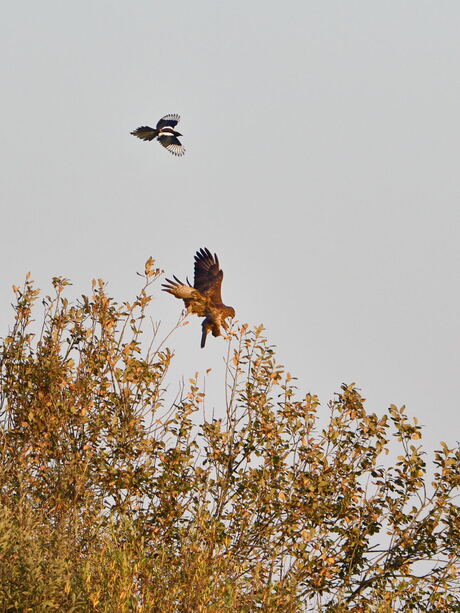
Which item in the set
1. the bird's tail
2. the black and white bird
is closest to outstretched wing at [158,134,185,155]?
the black and white bird

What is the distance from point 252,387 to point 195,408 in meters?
1.18

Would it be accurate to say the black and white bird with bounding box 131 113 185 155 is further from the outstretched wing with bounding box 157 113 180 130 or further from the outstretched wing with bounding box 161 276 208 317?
the outstretched wing with bounding box 161 276 208 317

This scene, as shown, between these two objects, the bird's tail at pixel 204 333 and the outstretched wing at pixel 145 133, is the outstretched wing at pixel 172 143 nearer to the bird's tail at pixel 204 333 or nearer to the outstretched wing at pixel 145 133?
the outstretched wing at pixel 145 133

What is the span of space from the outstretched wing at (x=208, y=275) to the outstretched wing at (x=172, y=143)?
19.2ft

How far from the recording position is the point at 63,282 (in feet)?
72.4

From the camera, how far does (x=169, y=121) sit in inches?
1169

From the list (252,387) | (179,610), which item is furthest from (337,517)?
(179,610)

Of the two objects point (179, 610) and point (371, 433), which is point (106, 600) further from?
point (371, 433)

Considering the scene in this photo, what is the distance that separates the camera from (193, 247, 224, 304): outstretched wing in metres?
23.1

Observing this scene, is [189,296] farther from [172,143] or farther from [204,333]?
[172,143]

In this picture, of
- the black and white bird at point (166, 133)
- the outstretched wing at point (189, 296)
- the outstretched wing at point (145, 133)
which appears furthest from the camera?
the black and white bird at point (166, 133)

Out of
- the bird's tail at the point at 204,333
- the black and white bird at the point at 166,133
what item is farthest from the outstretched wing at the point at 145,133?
the bird's tail at the point at 204,333

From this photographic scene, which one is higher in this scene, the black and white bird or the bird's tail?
the black and white bird

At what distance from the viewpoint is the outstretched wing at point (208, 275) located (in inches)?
911
